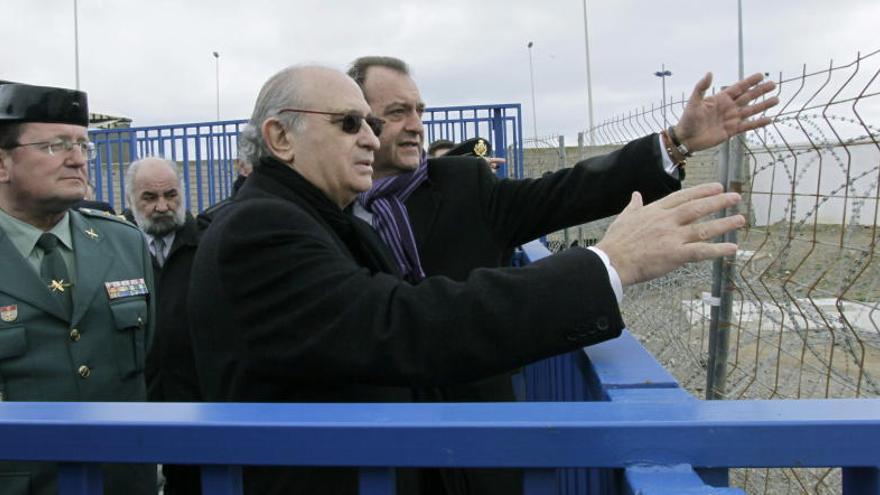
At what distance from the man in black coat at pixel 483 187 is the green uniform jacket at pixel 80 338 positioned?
0.81 metres

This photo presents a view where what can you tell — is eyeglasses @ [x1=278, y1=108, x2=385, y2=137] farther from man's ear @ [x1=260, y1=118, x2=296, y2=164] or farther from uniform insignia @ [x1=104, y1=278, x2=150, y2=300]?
uniform insignia @ [x1=104, y1=278, x2=150, y2=300]

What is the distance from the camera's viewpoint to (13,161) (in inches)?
82.7

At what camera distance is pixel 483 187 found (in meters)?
2.51

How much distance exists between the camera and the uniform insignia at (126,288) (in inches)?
88.4

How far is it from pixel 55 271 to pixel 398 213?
1021mm

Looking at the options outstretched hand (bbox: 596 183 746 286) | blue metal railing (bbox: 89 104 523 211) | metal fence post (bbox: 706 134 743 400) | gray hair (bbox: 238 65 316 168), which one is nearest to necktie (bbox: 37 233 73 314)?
gray hair (bbox: 238 65 316 168)

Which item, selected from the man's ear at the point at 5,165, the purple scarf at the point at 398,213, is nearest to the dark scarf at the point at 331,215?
the purple scarf at the point at 398,213

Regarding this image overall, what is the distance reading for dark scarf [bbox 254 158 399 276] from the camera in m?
1.54

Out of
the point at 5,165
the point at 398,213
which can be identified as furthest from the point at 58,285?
the point at 398,213

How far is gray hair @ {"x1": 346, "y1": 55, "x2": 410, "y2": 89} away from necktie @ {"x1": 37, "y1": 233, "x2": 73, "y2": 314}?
1139 millimetres

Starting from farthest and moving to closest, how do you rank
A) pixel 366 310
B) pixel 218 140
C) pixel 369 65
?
1. pixel 218 140
2. pixel 369 65
3. pixel 366 310

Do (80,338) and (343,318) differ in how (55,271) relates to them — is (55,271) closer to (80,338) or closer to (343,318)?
(80,338)

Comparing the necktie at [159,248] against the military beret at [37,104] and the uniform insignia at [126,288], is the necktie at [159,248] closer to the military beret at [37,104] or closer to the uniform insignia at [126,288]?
the uniform insignia at [126,288]

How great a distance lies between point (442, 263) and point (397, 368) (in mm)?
1158
